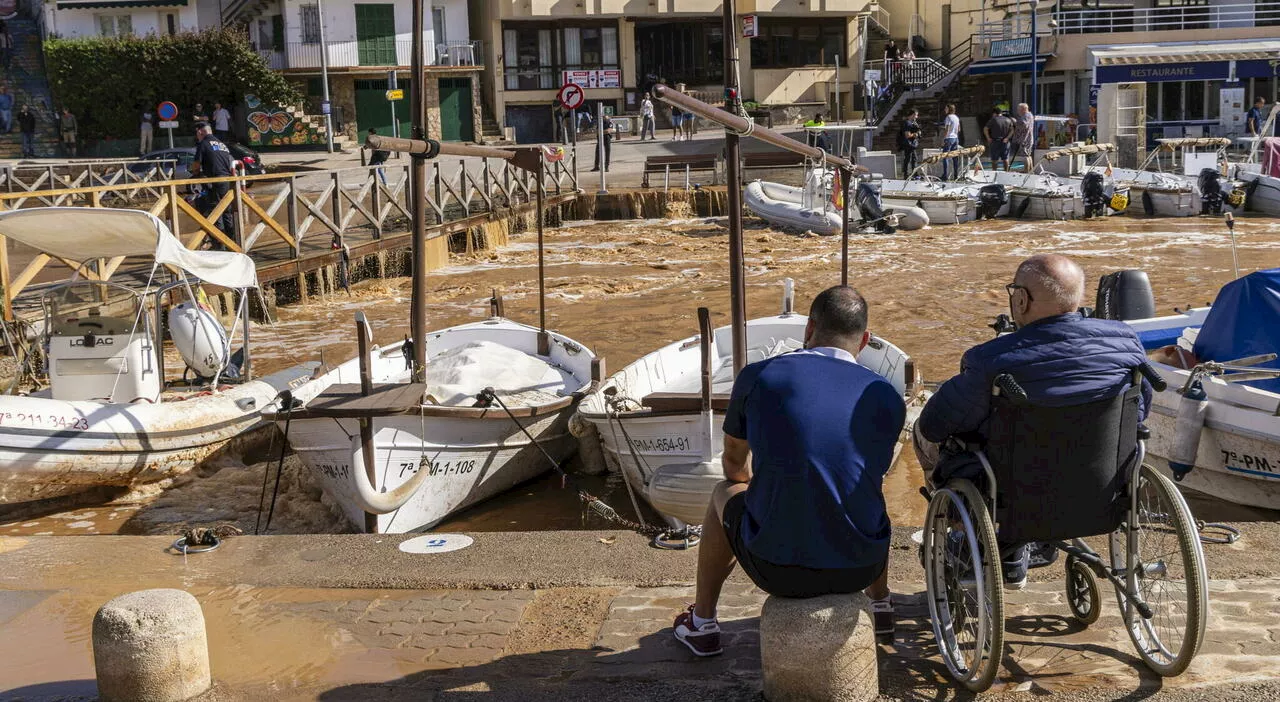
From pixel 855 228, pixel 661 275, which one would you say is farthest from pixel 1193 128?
pixel 661 275

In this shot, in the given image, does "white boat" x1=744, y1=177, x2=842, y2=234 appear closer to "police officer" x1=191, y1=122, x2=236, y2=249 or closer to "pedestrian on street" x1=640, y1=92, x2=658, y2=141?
"police officer" x1=191, y1=122, x2=236, y2=249

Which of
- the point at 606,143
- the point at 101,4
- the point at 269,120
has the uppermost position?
the point at 101,4

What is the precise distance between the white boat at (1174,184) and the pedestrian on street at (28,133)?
3185cm

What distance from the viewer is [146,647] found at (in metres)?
4.34

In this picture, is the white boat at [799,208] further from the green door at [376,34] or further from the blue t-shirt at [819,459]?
the blue t-shirt at [819,459]

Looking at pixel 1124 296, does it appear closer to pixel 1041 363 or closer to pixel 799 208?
pixel 1041 363

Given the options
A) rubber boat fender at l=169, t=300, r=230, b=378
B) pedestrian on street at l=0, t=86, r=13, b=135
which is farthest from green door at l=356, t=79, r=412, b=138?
rubber boat fender at l=169, t=300, r=230, b=378

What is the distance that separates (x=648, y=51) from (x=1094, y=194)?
951 inches

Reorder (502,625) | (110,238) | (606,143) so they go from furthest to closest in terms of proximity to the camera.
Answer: (606,143) < (110,238) < (502,625)

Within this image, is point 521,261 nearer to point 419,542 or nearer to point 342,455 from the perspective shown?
point 342,455

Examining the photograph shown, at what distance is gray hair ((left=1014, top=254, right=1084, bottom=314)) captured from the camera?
4023 millimetres

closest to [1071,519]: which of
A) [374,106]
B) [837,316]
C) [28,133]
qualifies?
[837,316]

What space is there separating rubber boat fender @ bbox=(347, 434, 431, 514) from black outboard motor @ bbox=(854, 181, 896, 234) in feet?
59.8

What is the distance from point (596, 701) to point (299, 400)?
5.19m
